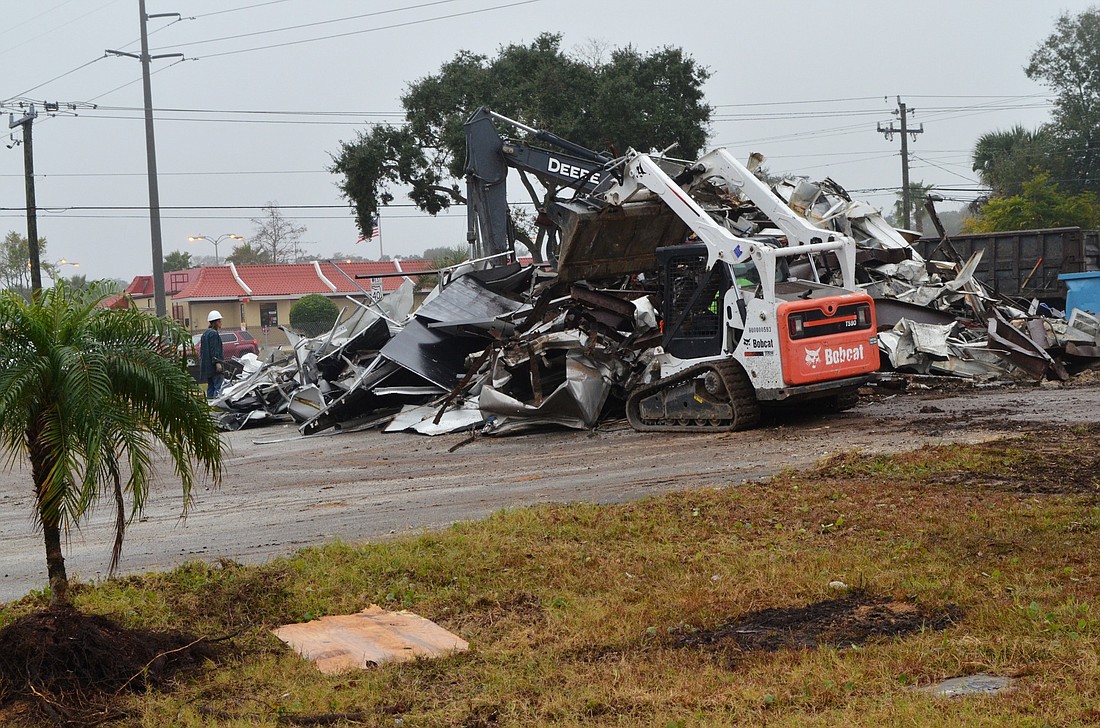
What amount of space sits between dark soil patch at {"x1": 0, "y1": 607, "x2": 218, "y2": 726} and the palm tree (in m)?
0.32

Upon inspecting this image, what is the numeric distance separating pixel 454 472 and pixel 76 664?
24.9ft

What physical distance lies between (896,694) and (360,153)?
4247cm

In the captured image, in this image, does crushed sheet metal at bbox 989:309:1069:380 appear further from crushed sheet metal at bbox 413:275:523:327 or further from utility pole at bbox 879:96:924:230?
utility pole at bbox 879:96:924:230

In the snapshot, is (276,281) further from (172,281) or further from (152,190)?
(152,190)

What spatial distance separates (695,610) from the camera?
20.6 feet

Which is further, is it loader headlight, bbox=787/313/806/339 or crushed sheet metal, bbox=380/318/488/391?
crushed sheet metal, bbox=380/318/488/391

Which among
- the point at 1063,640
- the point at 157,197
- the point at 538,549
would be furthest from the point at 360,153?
the point at 1063,640

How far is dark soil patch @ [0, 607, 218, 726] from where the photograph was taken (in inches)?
199

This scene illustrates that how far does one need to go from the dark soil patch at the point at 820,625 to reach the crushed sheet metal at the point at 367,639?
1.32 m

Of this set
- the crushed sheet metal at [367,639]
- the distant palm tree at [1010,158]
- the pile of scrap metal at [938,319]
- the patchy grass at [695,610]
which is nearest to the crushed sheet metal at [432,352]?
the pile of scrap metal at [938,319]

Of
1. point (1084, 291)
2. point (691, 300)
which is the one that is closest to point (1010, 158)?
point (1084, 291)

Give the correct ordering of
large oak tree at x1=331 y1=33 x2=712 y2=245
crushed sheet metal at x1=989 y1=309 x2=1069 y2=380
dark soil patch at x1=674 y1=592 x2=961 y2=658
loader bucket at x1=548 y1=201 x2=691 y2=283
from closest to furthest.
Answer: dark soil patch at x1=674 y1=592 x2=961 y2=658, loader bucket at x1=548 y1=201 x2=691 y2=283, crushed sheet metal at x1=989 y1=309 x2=1069 y2=380, large oak tree at x1=331 y1=33 x2=712 y2=245

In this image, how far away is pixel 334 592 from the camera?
6.92 meters

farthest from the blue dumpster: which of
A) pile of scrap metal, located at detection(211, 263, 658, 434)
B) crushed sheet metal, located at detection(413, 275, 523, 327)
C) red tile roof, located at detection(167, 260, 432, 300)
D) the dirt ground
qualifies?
red tile roof, located at detection(167, 260, 432, 300)
